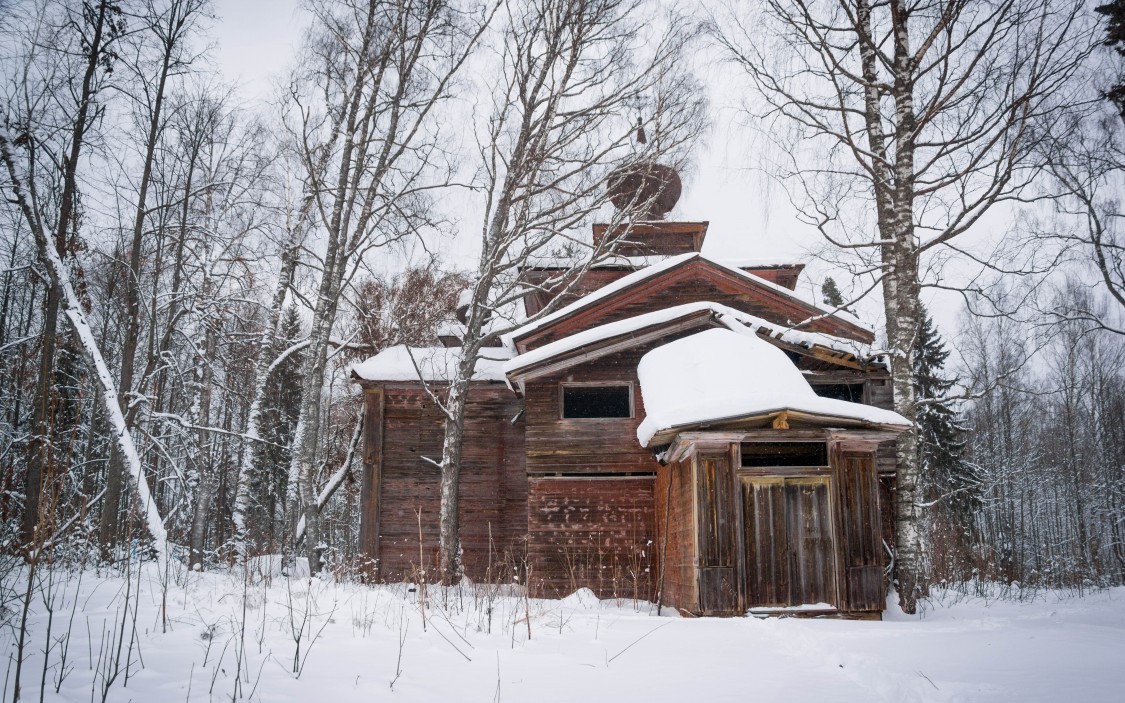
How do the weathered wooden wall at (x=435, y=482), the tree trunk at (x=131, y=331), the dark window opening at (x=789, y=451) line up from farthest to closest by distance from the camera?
the weathered wooden wall at (x=435, y=482), the tree trunk at (x=131, y=331), the dark window opening at (x=789, y=451)

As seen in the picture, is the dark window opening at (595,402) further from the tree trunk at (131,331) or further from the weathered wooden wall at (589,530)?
the tree trunk at (131,331)

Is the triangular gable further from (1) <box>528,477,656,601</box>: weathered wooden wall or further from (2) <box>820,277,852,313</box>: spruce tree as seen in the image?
(2) <box>820,277,852,313</box>: spruce tree

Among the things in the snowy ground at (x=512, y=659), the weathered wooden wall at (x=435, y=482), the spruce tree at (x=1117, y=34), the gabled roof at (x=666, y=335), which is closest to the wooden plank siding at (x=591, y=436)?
the gabled roof at (x=666, y=335)

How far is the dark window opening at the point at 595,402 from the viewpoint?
1370 centimetres

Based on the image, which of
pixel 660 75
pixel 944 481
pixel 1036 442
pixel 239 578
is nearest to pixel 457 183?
pixel 660 75

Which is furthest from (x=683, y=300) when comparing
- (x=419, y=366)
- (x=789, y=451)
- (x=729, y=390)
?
(x=419, y=366)

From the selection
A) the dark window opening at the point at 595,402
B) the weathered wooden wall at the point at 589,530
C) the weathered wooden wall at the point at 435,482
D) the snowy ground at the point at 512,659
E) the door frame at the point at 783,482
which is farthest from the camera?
the weathered wooden wall at the point at 435,482

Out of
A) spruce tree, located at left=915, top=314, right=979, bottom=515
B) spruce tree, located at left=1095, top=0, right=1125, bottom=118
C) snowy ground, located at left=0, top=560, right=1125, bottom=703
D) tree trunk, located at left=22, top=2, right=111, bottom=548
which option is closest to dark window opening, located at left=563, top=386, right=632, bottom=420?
snowy ground, located at left=0, top=560, right=1125, bottom=703

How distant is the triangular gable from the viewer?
14148 mm

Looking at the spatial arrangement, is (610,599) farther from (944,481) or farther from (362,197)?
(944,481)

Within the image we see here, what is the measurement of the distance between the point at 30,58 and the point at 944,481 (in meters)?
28.2

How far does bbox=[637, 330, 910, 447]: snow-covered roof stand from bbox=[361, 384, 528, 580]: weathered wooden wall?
5036mm

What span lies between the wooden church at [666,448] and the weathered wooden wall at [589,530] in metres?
0.03

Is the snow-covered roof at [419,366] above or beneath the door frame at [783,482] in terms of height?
above
